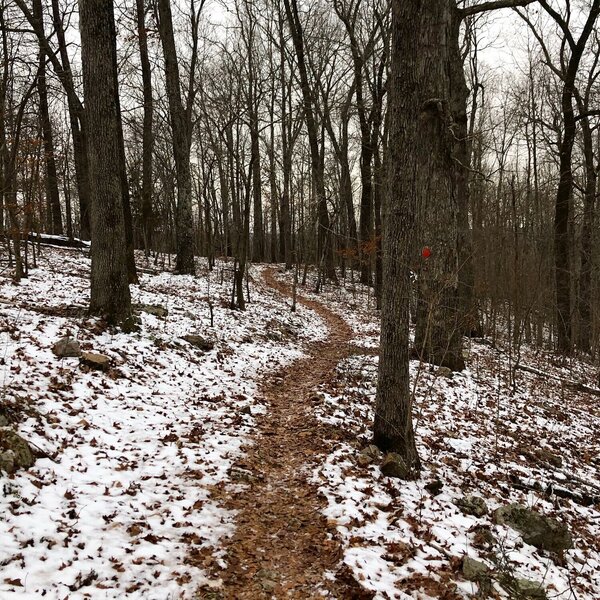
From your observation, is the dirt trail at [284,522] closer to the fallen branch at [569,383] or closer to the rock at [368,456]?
the rock at [368,456]

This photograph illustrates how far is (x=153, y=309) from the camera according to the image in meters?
10.3

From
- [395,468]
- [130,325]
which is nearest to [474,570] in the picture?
[395,468]

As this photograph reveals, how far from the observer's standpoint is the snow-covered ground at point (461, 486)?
4035mm

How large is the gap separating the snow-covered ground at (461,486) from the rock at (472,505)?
0.09 m

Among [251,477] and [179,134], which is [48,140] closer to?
[179,134]

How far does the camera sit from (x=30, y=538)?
3.51 meters

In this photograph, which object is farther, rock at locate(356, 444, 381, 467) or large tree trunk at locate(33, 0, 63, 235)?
large tree trunk at locate(33, 0, 63, 235)

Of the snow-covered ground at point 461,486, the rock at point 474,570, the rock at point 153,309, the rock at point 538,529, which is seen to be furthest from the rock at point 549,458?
the rock at point 153,309

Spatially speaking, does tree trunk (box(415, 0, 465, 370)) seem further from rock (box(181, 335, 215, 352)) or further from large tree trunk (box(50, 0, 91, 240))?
large tree trunk (box(50, 0, 91, 240))

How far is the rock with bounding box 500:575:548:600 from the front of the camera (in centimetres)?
377

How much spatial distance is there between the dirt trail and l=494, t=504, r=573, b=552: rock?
217 centimetres

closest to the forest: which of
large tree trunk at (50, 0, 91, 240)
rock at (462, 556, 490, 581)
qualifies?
rock at (462, 556, 490, 581)

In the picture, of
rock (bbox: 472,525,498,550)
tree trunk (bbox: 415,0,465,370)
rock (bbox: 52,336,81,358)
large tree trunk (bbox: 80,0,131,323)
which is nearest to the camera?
rock (bbox: 472,525,498,550)

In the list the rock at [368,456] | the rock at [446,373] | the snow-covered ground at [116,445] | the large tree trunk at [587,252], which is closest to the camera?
the snow-covered ground at [116,445]
